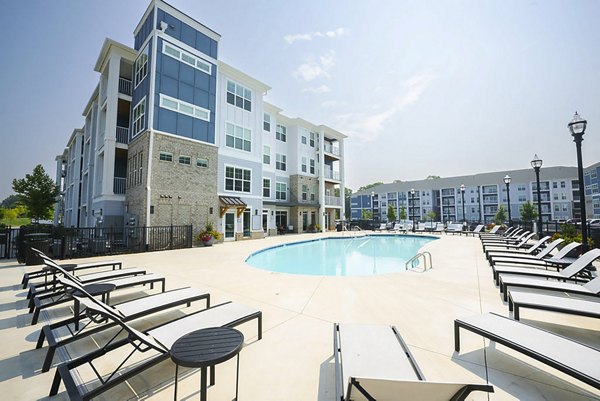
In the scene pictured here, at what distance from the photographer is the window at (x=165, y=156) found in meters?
14.3

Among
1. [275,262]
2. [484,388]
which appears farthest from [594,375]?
[275,262]

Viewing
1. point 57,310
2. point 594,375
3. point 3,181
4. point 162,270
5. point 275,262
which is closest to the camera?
point 594,375

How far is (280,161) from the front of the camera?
84.3 feet

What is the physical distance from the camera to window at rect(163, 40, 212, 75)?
1495cm

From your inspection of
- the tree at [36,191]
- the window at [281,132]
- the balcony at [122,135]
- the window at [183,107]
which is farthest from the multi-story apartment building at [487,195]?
the tree at [36,191]

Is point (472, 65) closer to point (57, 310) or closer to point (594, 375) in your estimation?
point (594, 375)

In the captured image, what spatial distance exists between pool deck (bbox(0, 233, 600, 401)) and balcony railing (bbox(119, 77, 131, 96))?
52.2 ft

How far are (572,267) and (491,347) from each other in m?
4.30

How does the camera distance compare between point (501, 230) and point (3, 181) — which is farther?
point (3, 181)

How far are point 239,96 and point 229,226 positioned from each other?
10.6 m

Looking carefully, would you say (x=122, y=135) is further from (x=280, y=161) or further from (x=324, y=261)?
(x=324, y=261)

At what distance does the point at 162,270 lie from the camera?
7801 millimetres

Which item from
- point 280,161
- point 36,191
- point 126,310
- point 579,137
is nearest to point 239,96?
point 280,161

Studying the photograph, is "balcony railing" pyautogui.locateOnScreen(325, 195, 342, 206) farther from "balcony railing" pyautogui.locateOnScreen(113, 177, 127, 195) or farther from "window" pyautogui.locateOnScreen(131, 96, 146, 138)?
"balcony railing" pyautogui.locateOnScreen(113, 177, 127, 195)
